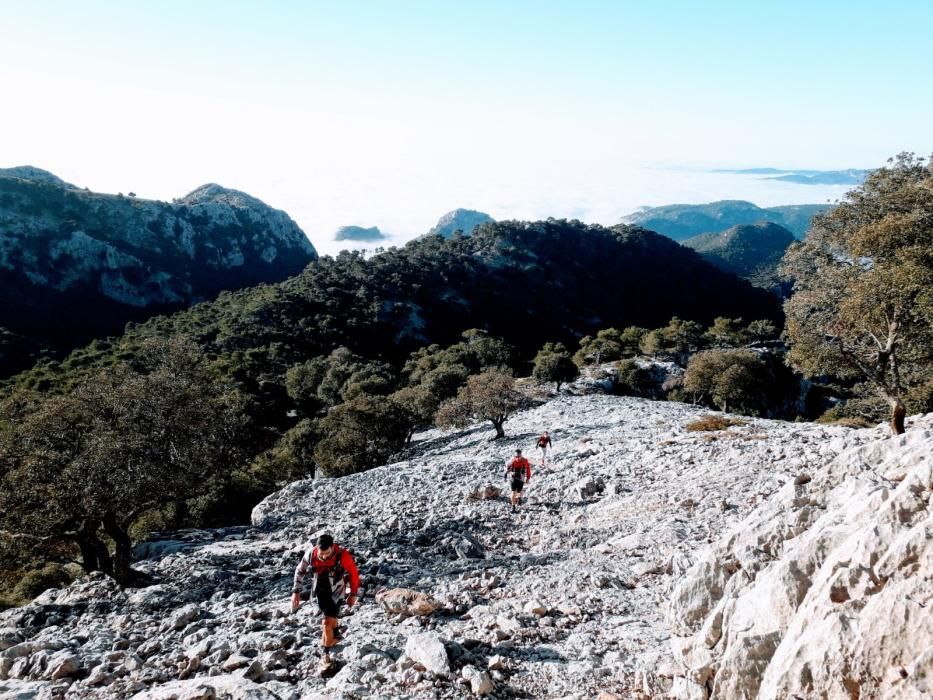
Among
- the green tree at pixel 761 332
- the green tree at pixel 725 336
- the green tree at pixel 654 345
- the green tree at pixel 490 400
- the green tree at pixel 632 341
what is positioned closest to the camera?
the green tree at pixel 490 400

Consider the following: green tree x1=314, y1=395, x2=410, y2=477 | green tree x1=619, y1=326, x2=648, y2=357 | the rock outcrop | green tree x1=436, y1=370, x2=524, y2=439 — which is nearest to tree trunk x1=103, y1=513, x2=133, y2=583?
the rock outcrop

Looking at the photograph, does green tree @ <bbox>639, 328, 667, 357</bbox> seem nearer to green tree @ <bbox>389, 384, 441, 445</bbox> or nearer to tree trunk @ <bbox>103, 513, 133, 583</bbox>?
green tree @ <bbox>389, 384, 441, 445</bbox>

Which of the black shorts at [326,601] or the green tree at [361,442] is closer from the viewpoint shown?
the black shorts at [326,601]

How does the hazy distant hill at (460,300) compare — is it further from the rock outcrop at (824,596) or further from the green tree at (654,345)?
the rock outcrop at (824,596)

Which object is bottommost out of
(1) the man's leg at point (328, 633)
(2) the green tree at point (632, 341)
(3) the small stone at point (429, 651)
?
(2) the green tree at point (632, 341)

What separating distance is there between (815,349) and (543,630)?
15990mm

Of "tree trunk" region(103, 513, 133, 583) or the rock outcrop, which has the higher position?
the rock outcrop

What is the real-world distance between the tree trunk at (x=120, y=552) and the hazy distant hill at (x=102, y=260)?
269ft

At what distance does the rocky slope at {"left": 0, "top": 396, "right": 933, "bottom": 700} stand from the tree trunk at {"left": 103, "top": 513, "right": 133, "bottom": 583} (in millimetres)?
512

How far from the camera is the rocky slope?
637 cm

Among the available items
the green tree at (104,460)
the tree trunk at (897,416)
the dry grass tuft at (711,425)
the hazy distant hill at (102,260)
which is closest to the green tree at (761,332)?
the dry grass tuft at (711,425)

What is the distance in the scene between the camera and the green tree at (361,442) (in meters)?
36.9

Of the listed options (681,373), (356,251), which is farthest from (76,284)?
(681,373)

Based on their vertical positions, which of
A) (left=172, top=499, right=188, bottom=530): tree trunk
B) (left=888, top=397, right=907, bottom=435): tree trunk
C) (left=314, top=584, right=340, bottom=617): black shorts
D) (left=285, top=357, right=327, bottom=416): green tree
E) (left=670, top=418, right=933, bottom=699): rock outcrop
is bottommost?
(left=285, top=357, right=327, bottom=416): green tree
